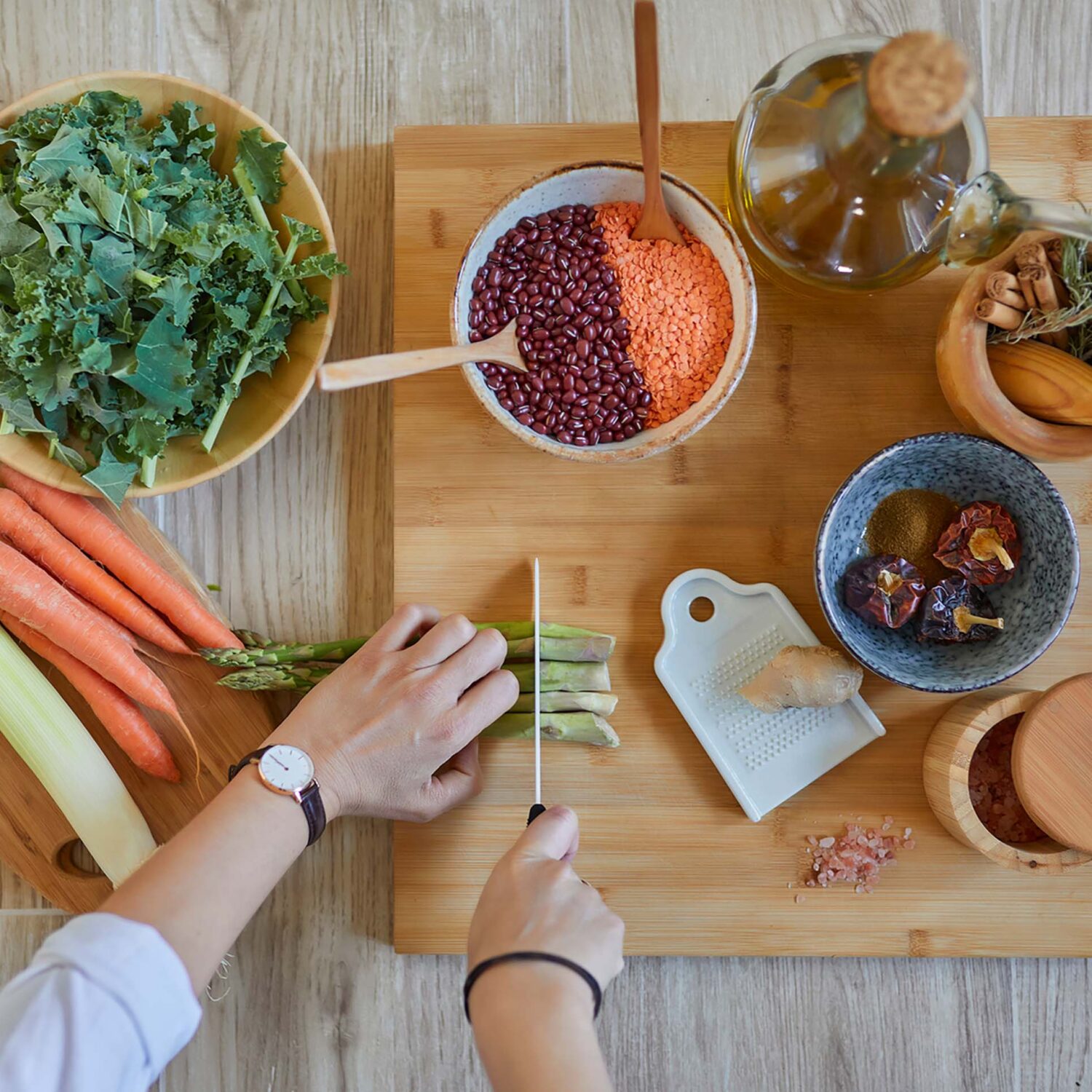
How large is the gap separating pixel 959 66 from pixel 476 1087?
1.35m

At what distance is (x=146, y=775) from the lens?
51.9 inches

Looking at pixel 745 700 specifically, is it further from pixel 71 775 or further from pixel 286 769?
pixel 71 775

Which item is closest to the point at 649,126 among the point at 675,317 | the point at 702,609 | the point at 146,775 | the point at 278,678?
the point at 675,317

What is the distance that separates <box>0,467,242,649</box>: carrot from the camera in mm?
1291

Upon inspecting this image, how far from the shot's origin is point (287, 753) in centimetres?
114

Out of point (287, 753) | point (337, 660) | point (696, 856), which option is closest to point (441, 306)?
point (337, 660)

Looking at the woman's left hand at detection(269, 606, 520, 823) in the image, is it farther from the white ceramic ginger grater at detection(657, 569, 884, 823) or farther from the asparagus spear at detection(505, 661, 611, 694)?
the white ceramic ginger grater at detection(657, 569, 884, 823)

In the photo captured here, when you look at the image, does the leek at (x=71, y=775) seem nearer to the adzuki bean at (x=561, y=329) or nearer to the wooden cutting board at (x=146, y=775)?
the wooden cutting board at (x=146, y=775)

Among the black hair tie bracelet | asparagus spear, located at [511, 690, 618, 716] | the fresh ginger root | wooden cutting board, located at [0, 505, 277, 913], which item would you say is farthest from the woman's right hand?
wooden cutting board, located at [0, 505, 277, 913]

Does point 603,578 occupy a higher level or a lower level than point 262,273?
lower

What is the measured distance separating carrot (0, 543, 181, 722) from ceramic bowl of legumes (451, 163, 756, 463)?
0.59 m

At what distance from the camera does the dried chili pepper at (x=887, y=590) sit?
1.16m

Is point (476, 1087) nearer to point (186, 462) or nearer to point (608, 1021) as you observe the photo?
point (608, 1021)

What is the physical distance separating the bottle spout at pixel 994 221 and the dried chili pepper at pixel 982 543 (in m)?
0.30
